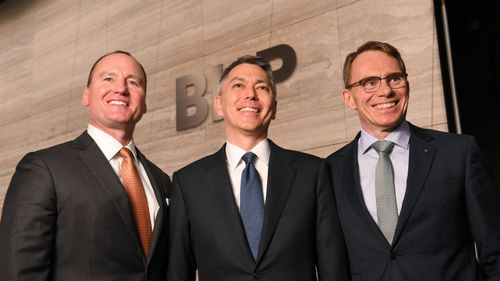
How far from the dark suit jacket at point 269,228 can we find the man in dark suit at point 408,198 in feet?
0.30

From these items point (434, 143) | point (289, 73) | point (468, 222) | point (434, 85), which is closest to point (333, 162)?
point (434, 143)

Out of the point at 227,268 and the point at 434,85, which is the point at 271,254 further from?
the point at 434,85

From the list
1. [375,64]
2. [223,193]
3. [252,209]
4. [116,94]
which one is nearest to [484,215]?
[375,64]

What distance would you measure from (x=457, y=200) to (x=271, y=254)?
0.68 metres

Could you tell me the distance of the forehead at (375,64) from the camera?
6.28ft

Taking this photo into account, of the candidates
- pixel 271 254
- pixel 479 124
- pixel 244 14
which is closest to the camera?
pixel 271 254

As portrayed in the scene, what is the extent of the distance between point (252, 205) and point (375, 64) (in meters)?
0.73

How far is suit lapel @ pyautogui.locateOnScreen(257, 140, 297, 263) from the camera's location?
1718 mm

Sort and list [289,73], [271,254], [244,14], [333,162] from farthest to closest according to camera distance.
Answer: [244,14] < [289,73] < [333,162] < [271,254]

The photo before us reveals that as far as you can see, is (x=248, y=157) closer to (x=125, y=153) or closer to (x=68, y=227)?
(x=125, y=153)

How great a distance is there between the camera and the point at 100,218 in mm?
1762

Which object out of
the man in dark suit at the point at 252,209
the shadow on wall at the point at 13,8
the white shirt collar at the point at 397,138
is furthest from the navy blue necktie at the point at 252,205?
the shadow on wall at the point at 13,8

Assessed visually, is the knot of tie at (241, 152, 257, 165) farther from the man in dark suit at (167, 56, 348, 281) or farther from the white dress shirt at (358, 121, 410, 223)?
the white dress shirt at (358, 121, 410, 223)

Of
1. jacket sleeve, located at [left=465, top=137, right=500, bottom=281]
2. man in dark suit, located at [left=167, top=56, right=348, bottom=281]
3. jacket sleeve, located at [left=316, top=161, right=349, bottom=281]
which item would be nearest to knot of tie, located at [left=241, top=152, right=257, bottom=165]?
man in dark suit, located at [left=167, top=56, right=348, bottom=281]
